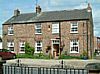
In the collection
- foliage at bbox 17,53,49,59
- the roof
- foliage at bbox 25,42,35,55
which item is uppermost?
the roof

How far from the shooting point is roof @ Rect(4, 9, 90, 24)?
38.4 metres

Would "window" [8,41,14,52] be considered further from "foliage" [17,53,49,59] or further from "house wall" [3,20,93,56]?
"foliage" [17,53,49,59]

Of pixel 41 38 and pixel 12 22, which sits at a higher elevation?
pixel 12 22

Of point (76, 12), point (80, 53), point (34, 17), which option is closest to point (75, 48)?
point (80, 53)

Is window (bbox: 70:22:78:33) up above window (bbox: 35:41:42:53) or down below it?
above

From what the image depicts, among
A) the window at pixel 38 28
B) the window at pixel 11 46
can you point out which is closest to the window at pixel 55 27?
the window at pixel 38 28

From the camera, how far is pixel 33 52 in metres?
39.5

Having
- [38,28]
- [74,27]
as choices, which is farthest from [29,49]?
[74,27]

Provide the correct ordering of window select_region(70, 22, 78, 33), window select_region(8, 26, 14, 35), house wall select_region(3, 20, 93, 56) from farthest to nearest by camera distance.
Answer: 1. window select_region(8, 26, 14, 35)
2. window select_region(70, 22, 78, 33)
3. house wall select_region(3, 20, 93, 56)

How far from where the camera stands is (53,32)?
127ft

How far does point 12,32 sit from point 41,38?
5.73 m

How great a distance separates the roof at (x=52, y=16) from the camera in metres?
38.4

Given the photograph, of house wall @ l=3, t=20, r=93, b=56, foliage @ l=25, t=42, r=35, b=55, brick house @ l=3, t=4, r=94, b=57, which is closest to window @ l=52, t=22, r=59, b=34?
brick house @ l=3, t=4, r=94, b=57

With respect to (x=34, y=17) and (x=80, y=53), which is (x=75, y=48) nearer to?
(x=80, y=53)
